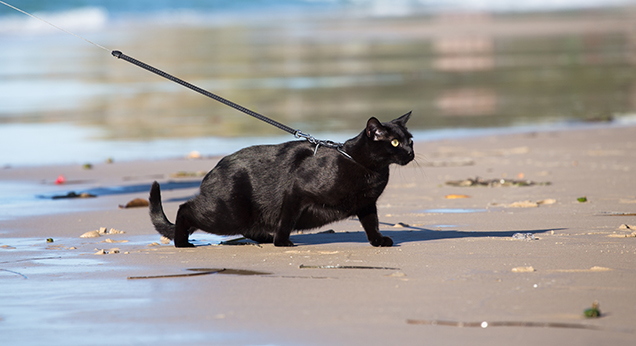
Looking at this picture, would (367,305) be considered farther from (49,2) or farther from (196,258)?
(49,2)

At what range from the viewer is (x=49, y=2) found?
73562 mm

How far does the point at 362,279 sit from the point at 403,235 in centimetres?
132

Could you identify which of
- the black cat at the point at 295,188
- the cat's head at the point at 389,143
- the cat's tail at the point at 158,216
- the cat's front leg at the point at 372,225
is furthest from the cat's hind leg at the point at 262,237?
the cat's head at the point at 389,143

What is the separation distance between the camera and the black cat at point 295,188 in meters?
4.85

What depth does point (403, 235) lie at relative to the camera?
543 cm

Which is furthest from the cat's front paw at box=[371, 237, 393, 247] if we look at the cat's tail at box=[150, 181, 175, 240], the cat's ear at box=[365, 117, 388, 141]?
the cat's tail at box=[150, 181, 175, 240]

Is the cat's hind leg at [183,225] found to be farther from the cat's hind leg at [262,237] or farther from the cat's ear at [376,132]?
the cat's ear at [376,132]

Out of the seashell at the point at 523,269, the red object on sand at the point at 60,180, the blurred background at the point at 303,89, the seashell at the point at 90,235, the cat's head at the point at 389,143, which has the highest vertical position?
the blurred background at the point at 303,89

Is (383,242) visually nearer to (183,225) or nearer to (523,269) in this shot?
(523,269)

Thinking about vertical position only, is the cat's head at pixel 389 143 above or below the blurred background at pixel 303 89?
below

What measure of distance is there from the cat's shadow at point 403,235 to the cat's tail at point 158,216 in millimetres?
802

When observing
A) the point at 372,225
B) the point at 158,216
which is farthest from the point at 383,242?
the point at 158,216

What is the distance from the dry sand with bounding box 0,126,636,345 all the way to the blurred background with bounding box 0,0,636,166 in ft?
15.4

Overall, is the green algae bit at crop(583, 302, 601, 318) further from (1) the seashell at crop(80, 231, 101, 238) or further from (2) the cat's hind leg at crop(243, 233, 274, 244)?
(1) the seashell at crop(80, 231, 101, 238)
